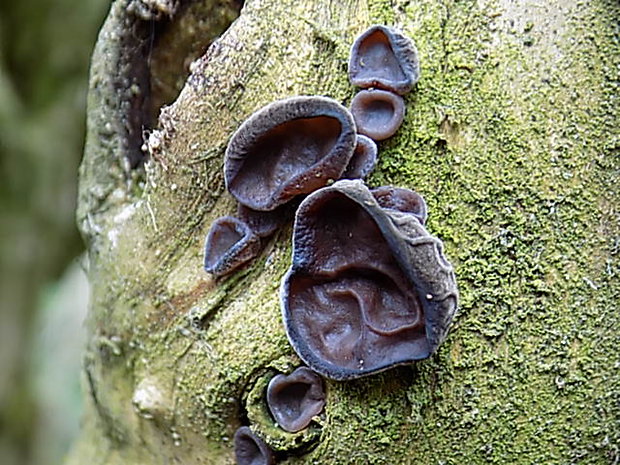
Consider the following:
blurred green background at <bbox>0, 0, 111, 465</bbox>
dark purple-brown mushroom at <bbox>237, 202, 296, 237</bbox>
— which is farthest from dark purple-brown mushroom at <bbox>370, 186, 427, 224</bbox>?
blurred green background at <bbox>0, 0, 111, 465</bbox>

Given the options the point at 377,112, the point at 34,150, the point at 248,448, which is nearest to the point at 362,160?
the point at 377,112

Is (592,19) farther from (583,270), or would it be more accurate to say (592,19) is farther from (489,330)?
(489,330)

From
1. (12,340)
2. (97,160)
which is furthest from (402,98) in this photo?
(12,340)

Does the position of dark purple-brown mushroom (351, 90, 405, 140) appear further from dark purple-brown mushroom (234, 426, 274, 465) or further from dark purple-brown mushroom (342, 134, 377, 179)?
dark purple-brown mushroom (234, 426, 274, 465)

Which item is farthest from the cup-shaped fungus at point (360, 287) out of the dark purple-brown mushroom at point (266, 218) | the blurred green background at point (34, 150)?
the blurred green background at point (34, 150)

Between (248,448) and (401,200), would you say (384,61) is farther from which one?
(248,448)

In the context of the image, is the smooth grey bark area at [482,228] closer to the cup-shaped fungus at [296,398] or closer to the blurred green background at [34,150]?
the cup-shaped fungus at [296,398]
